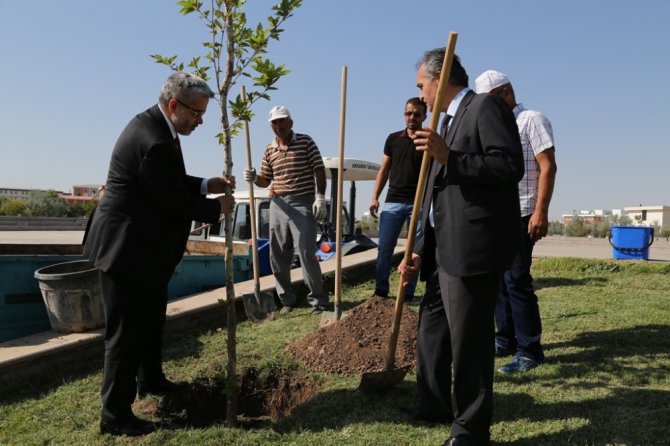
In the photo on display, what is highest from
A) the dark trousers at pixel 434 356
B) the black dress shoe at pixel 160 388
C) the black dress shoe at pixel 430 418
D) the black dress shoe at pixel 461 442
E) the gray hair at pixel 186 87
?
the gray hair at pixel 186 87

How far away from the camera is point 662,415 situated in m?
2.99

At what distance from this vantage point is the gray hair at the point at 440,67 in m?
2.82

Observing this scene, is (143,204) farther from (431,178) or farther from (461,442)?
(461,442)

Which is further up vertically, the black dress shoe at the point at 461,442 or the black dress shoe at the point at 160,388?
the black dress shoe at the point at 461,442

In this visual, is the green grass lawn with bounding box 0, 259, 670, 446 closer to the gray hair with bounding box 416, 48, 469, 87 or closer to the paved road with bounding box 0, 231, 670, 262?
the gray hair with bounding box 416, 48, 469, 87

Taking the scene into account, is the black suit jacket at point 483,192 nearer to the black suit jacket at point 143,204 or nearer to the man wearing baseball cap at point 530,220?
the man wearing baseball cap at point 530,220

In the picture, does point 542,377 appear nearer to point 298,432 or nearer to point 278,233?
point 298,432

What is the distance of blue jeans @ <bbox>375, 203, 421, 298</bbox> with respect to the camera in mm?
6094

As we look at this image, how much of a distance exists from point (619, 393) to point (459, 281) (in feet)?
5.15

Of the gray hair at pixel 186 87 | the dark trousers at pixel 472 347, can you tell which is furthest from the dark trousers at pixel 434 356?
the gray hair at pixel 186 87

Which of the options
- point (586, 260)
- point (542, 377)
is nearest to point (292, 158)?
point (542, 377)

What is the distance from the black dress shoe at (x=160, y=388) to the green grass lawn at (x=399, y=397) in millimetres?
90

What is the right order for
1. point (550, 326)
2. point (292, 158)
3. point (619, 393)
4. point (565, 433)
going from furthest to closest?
point (292, 158) → point (550, 326) → point (619, 393) → point (565, 433)

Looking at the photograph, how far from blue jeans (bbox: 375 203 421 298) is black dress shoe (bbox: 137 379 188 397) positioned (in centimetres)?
283
